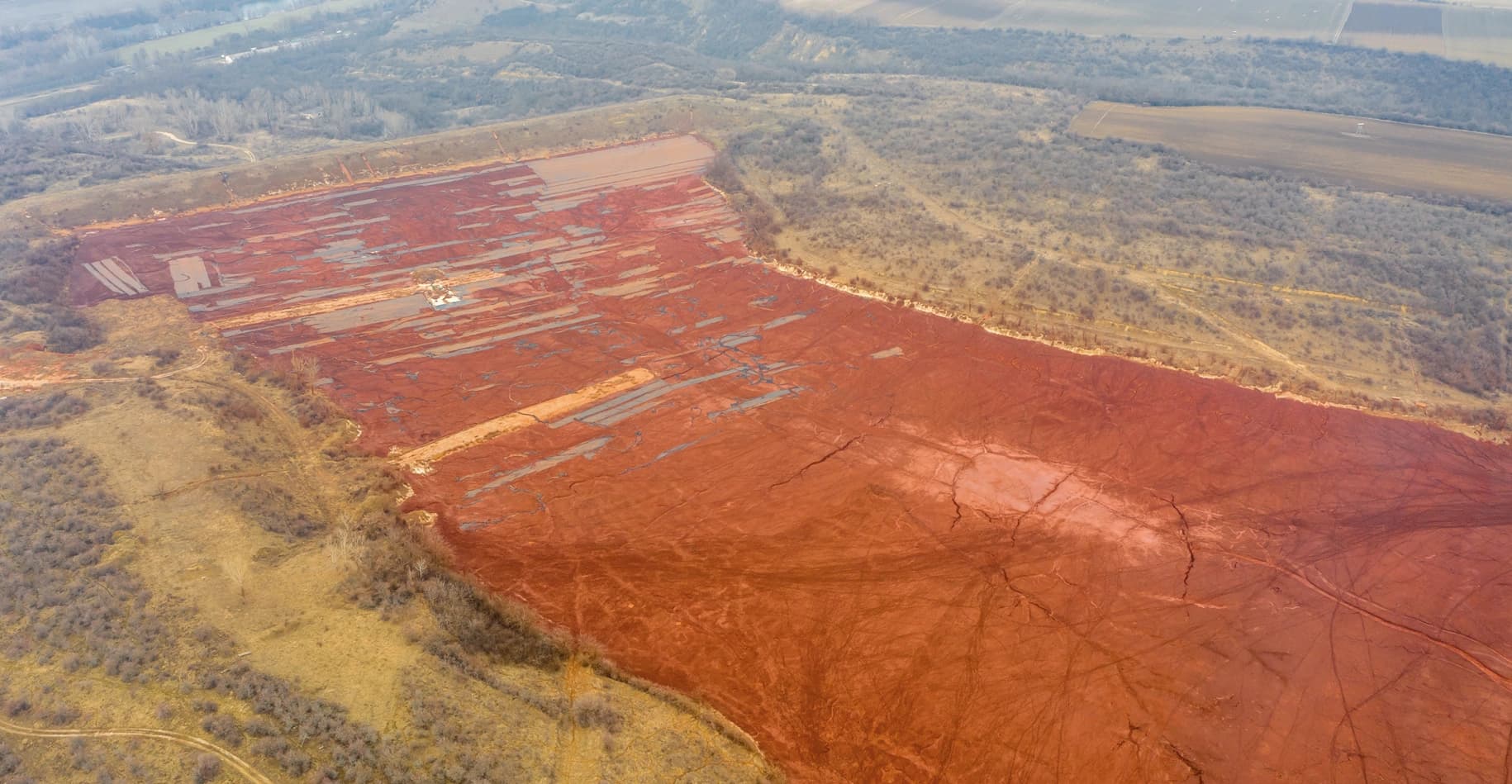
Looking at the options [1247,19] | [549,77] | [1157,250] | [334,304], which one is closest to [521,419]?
[334,304]

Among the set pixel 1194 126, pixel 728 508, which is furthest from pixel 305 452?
pixel 1194 126

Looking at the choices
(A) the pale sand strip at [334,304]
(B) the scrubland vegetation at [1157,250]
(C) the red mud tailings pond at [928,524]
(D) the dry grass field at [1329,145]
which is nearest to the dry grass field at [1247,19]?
(D) the dry grass field at [1329,145]

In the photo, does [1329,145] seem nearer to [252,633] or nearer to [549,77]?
[252,633]

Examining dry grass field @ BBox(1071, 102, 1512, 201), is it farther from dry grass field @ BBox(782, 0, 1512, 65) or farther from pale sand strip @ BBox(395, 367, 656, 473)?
pale sand strip @ BBox(395, 367, 656, 473)

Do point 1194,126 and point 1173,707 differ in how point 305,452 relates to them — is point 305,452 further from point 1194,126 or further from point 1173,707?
point 1194,126

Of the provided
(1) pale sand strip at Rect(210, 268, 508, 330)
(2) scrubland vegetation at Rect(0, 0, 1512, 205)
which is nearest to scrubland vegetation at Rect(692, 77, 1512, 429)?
(1) pale sand strip at Rect(210, 268, 508, 330)

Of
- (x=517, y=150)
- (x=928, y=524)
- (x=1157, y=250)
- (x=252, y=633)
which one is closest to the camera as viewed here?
(x=252, y=633)
